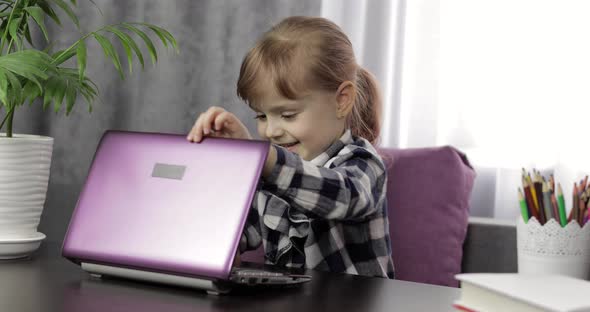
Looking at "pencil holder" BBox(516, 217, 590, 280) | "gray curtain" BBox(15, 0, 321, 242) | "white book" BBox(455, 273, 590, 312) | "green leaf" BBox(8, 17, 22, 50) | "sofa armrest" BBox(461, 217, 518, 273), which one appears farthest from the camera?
"gray curtain" BBox(15, 0, 321, 242)

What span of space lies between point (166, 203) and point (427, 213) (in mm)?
986

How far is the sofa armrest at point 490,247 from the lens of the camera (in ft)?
5.55

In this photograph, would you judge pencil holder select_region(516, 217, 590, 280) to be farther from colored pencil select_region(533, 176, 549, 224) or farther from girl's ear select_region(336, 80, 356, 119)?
girl's ear select_region(336, 80, 356, 119)

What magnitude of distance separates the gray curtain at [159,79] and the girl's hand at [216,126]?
1.37 metres

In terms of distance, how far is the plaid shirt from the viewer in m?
1.06

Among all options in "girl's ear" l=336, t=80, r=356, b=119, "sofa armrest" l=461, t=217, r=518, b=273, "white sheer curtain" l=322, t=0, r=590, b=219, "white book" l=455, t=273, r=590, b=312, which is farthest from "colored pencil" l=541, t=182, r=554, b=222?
"white book" l=455, t=273, r=590, b=312

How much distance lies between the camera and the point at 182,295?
2.62 ft

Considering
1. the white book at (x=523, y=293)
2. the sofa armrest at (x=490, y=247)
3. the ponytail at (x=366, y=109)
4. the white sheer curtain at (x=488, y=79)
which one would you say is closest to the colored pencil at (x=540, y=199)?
the sofa armrest at (x=490, y=247)

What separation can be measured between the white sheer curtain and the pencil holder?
61cm

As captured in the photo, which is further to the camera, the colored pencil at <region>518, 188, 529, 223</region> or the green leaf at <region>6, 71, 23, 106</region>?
the colored pencil at <region>518, 188, 529, 223</region>

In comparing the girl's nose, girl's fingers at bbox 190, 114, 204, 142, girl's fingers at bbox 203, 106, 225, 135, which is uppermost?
girl's fingers at bbox 203, 106, 225, 135

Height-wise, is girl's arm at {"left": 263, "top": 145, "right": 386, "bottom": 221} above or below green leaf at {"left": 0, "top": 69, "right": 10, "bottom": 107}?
below

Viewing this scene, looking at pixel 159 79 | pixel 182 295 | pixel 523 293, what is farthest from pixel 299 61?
pixel 159 79

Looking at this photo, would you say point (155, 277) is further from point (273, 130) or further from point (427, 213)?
point (427, 213)
